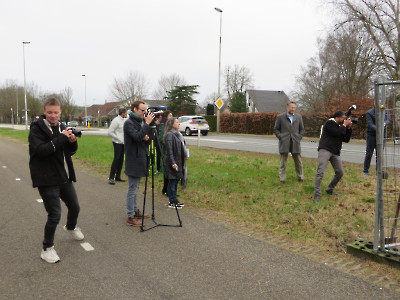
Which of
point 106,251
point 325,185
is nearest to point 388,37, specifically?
point 325,185

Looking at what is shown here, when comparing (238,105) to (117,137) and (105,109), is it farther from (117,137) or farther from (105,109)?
(105,109)

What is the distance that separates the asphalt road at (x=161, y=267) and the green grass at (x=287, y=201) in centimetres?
68

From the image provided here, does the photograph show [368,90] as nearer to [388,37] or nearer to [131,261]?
[388,37]

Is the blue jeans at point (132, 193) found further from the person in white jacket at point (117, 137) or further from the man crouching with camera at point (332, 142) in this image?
the person in white jacket at point (117, 137)

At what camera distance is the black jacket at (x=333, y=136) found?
601 centimetres

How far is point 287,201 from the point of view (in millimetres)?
6164

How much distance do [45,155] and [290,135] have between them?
5.57 m

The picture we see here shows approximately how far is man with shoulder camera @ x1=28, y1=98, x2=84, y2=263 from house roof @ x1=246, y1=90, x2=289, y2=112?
215 feet

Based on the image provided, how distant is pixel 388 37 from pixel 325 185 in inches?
845

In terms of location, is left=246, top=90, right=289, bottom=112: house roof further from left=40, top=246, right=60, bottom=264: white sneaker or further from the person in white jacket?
left=40, top=246, right=60, bottom=264: white sneaker

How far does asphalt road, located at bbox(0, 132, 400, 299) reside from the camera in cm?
312

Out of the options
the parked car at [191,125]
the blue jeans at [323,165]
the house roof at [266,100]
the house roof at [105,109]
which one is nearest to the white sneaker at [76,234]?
the blue jeans at [323,165]

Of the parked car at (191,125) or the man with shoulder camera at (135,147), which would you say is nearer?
the man with shoulder camera at (135,147)

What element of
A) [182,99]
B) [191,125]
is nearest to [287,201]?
[191,125]
